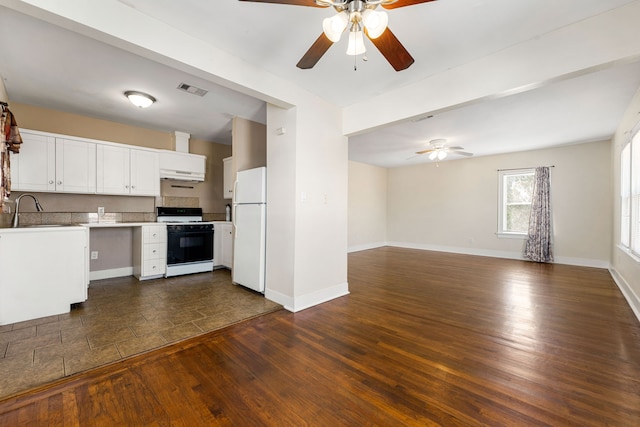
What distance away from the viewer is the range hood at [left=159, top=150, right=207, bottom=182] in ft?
15.5

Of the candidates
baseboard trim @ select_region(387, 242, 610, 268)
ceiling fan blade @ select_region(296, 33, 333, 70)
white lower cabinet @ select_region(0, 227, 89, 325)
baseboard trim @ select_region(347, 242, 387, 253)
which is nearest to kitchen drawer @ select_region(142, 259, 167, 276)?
white lower cabinet @ select_region(0, 227, 89, 325)

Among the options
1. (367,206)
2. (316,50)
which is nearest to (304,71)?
(316,50)

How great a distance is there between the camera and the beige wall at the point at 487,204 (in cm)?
560

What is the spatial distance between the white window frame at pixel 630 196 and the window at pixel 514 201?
7.85 ft

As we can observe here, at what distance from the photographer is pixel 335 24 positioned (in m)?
1.56

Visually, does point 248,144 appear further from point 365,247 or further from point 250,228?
point 365,247

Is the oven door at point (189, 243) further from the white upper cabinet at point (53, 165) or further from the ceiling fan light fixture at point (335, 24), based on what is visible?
the ceiling fan light fixture at point (335, 24)

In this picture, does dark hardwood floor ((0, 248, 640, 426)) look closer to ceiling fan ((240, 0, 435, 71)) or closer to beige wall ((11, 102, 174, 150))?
ceiling fan ((240, 0, 435, 71))

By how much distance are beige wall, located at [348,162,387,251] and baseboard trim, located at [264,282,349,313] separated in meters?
4.10

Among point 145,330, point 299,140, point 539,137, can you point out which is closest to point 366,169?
point 539,137

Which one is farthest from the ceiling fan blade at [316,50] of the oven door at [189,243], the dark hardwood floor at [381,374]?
the oven door at [189,243]

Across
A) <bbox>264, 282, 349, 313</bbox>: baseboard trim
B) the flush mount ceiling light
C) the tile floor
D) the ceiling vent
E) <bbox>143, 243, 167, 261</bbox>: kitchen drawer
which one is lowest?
the tile floor

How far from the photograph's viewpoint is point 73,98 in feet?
11.6

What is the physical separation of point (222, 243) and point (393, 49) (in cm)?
440
